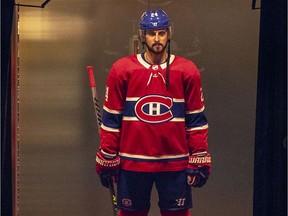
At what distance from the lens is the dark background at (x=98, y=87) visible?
4137 millimetres

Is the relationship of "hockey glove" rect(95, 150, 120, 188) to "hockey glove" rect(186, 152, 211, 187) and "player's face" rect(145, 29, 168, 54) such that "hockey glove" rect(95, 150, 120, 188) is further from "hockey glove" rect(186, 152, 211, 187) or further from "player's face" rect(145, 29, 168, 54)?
"player's face" rect(145, 29, 168, 54)

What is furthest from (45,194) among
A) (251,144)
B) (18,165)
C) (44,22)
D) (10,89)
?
(251,144)

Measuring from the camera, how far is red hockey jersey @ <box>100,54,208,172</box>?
3.37 meters

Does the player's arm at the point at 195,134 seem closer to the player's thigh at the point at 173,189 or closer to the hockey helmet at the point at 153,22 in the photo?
the player's thigh at the point at 173,189

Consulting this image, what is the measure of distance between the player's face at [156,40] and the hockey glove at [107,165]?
22.3 inches

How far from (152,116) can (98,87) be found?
0.89 meters

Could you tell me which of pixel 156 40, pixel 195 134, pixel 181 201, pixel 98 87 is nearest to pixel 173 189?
pixel 181 201

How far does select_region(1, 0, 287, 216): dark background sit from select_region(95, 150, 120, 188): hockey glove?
2.53 ft

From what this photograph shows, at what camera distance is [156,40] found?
3361mm

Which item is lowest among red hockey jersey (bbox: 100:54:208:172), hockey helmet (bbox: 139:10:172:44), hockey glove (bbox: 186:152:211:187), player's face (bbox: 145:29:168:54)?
hockey glove (bbox: 186:152:211:187)

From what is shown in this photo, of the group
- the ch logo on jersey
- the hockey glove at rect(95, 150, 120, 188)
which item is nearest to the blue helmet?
the hockey glove at rect(95, 150, 120, 188)

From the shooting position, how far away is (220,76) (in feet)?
13.7

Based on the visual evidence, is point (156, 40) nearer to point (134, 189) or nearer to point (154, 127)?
point (154, 127)

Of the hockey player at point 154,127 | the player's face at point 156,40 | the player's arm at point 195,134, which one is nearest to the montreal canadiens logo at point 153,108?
the hockey player at point 154,127
